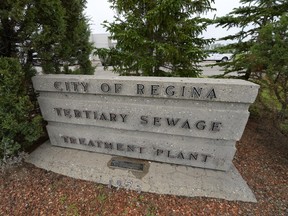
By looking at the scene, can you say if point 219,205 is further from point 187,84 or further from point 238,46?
point 238,46

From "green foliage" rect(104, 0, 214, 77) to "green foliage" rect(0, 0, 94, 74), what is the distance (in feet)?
3.21

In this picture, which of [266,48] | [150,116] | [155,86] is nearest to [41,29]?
[155,86]

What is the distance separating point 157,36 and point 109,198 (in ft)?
13.9

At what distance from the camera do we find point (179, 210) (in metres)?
2.58

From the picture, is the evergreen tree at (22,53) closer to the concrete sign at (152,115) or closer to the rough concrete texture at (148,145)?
the concrete sign at (152,115)

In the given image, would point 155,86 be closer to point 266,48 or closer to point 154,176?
point 154,176

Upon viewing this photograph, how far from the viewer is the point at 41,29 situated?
10.7 ft

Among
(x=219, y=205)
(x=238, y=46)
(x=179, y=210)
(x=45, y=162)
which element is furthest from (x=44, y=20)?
(x=238, y=46)

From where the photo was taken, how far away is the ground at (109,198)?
8.46 feet

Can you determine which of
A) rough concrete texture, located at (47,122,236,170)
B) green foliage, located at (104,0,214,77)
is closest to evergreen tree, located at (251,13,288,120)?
green foliage, located at (104,0,214,77)

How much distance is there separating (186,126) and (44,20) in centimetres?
342

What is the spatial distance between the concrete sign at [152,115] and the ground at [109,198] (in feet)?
2.41

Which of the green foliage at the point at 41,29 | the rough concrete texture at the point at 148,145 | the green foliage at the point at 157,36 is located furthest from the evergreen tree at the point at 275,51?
the green foliage at the point at 41,29

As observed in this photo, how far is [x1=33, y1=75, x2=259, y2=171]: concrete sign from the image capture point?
2773 mm
